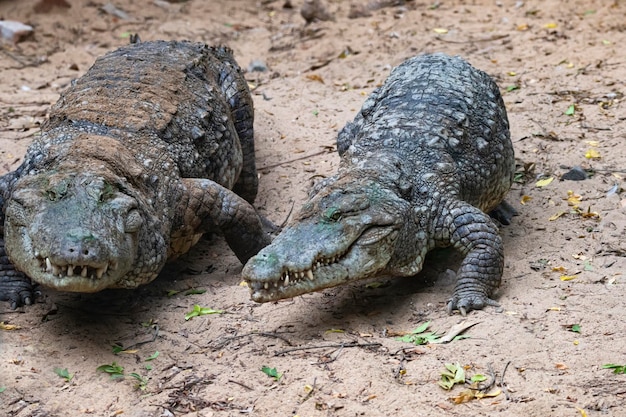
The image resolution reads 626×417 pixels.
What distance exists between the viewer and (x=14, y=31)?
1189 cm

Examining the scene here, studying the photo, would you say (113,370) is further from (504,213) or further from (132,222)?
(504,213)

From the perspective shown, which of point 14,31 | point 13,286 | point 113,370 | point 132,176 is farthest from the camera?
point 14,31

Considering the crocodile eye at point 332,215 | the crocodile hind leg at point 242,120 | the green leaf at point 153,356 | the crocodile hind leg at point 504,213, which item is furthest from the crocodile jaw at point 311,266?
the crocodile hind leg at point 242,120

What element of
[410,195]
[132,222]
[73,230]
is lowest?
[410,195]

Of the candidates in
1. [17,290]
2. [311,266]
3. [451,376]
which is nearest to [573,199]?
[311,266]

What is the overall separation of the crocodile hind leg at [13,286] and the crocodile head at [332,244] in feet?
6.10

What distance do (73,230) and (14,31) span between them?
→ 7.97 metres

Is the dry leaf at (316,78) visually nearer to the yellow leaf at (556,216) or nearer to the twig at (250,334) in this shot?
the yellow leaf at (556,216)

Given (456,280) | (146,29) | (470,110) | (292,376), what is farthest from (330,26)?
(292,376)

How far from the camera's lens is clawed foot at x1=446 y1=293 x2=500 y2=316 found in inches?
215

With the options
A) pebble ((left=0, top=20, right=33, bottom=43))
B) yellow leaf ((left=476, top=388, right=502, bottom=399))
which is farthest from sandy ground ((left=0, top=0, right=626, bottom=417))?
pebble ((left=0, top=20, right=33, bottom=43))


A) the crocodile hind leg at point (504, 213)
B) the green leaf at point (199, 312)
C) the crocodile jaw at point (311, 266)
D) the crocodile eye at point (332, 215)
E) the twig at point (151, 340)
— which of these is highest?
the crocodile eye at point (332, 215)

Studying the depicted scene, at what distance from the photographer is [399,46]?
1102cm

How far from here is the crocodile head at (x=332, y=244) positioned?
17.1 feet
